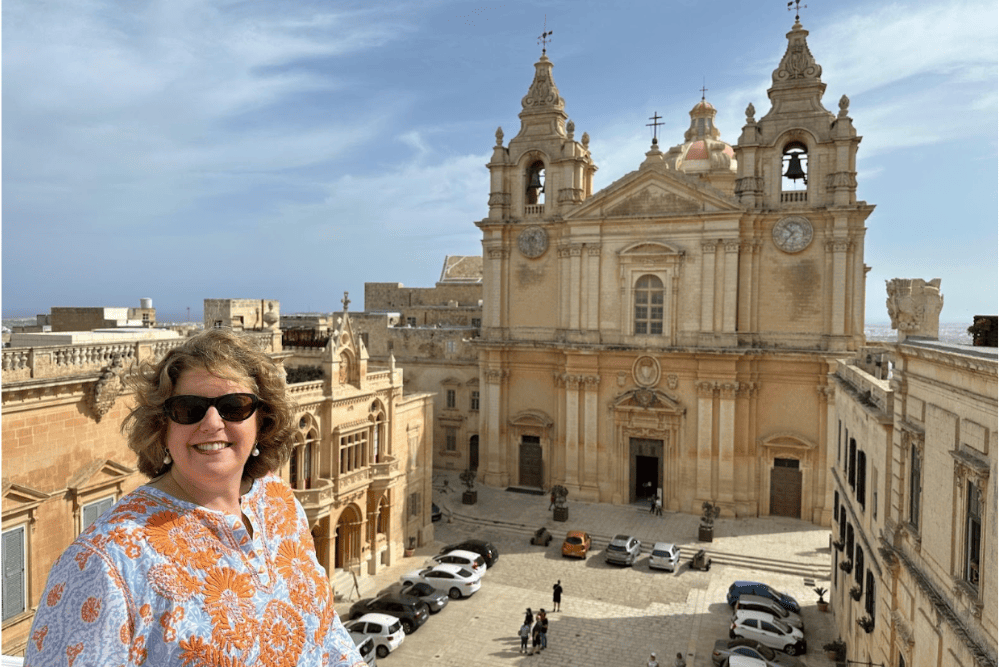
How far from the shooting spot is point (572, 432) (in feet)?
Answer: 119

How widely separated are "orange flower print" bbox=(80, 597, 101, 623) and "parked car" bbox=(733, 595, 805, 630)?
→ 23.1 metres

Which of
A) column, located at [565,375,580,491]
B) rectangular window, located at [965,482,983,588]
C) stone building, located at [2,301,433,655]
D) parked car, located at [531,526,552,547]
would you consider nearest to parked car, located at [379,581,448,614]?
stone building, located at [2,301,433,655]

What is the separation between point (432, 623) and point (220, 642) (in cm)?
2107

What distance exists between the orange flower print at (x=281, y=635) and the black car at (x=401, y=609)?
64.5ft

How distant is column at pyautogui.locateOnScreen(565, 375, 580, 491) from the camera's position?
118ft

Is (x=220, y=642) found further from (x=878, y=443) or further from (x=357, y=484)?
(x=357, y=484)

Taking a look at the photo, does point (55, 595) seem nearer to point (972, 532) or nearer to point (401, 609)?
point (972, 532)

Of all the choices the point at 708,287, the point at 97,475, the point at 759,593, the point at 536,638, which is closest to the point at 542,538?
the point at 536,638

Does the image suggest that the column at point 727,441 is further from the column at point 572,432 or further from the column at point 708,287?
the column at point 572,432

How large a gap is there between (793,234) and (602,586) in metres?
20.1

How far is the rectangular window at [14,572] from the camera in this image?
12531 millimetres

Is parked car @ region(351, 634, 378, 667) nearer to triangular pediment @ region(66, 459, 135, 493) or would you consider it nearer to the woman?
triangular pediment @ region(66, 459, 135, 493)

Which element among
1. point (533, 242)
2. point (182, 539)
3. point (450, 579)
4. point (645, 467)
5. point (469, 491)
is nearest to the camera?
point (182, 539)

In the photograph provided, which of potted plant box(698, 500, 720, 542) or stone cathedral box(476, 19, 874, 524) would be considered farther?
stone cathedral box(476, 19, 874, 524)
